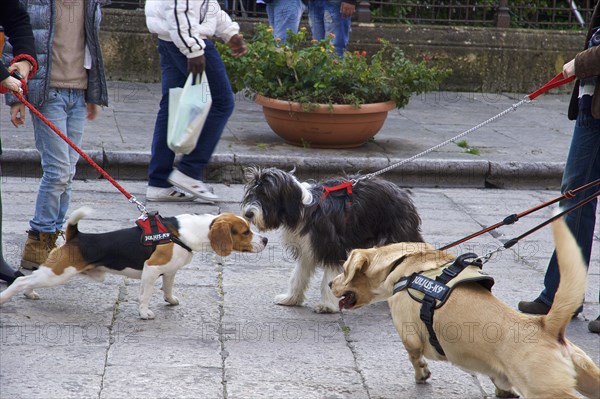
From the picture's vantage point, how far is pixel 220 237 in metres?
4.36

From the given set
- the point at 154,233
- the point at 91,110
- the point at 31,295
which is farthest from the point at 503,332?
the point at 91,110

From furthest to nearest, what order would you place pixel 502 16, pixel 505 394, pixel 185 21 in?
pixel 502 16, pixel 185 21, pixel 505 394

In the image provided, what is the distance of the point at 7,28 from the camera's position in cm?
446

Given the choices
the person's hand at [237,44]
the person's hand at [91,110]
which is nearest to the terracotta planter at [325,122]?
the person's hand at [237,44]

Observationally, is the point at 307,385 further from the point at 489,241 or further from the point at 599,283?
the point at 489,241

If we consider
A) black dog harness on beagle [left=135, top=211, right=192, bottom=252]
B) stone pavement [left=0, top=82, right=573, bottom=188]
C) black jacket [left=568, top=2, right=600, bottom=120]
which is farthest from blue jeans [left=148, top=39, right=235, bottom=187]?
black jacket [left=568, top=2, right=600, bottom=120]

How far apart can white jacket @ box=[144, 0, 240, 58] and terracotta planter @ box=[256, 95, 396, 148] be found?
1.70 m

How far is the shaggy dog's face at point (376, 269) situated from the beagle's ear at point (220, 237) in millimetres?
749

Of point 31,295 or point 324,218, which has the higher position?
point 324,218

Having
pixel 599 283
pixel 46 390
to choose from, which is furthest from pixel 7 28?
pixel 599 283

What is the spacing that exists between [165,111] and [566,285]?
13.9 ft

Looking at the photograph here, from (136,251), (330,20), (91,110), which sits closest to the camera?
(136,251)

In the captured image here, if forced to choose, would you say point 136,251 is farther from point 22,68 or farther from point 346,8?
point 346,8

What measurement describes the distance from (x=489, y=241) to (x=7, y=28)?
363 centimetres
